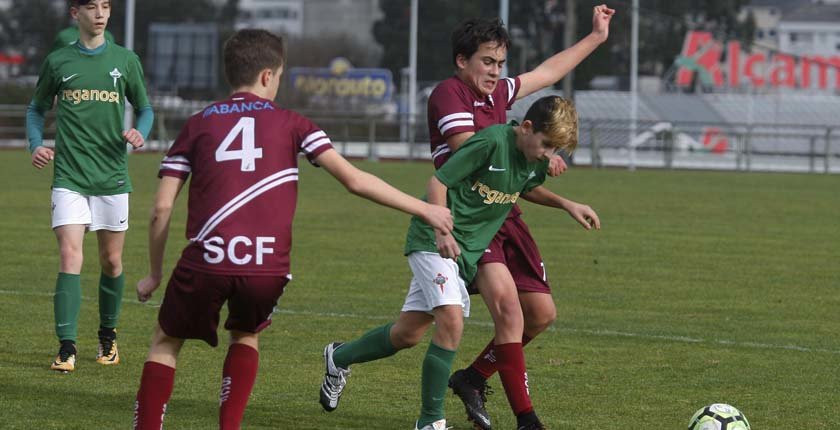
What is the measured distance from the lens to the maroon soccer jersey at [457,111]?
6793mm

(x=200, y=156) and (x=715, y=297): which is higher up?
(x=200, y=156)

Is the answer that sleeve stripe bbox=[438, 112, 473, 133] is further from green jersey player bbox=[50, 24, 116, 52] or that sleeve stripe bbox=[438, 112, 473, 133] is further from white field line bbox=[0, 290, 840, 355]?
white field line bbox=[0, 290, 840, 355]

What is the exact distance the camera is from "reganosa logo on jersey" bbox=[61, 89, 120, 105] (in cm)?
817

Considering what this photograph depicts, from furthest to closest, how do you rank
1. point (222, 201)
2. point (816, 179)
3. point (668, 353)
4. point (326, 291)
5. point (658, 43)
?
point (658, 43)
point (816, 179)
point (326, 291)
point (668, 353)
point (222, 201)

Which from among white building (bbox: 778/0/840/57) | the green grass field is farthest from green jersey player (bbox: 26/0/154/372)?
white building (bbox: 778/0/840/57)

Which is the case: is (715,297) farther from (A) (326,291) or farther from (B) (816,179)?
(B) (816,179)

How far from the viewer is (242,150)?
17.6 ft

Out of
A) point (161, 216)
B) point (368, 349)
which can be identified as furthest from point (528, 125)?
point (161, 216)

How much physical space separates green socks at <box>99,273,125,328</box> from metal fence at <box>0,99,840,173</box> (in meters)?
30.8

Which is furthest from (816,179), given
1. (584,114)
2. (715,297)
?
(715,297)

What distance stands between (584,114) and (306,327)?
4171cm

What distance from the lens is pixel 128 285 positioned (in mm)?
Result: 12406

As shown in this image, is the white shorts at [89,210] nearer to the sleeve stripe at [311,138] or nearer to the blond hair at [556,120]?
the blond hair at [556,120]

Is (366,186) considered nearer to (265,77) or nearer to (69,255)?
(265,77)
